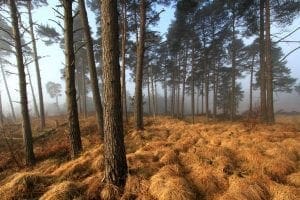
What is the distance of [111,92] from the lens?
543 cm

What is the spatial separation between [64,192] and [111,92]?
2.35 m

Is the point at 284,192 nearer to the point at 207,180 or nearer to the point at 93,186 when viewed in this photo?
the point at 207,180

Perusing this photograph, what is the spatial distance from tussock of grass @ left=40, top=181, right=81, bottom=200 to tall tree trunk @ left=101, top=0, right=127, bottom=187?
71 centimetres

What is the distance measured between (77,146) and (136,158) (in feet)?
9.06

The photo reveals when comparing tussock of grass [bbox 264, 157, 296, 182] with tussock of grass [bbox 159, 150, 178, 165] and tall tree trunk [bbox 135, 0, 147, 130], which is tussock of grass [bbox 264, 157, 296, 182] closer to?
tussock of grass [bbox 159, 150, 178, 165]

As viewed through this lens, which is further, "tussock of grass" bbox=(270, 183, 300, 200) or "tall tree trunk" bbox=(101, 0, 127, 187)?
"tall tree trunk" bbox=(101, 0, 127, 187)

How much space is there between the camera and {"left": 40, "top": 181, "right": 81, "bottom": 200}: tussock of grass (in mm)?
4875

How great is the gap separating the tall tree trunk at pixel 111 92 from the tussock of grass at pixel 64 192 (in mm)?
711

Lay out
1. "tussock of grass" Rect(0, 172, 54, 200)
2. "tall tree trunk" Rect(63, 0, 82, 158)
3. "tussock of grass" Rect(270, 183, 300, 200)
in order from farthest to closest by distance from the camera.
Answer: "tall tree trunk" Rect(63, 0, 82, 158) < "tussock of grass" Rect(0, 172, 54, 200) < "tussock of grass" Rect(270, 183, 300, 200)

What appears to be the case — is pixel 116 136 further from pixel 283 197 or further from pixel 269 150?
Result: pixel 269 150

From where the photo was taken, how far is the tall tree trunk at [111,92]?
214 inches

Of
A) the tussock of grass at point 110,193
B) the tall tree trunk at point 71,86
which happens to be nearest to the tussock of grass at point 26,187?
the tussock of grass at point 110,193

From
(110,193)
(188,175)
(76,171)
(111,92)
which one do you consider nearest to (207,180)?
(188,175)

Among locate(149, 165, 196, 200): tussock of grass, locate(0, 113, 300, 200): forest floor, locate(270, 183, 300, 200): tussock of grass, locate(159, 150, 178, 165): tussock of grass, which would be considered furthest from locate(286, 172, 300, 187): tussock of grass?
locate(159, 150, 178, 165): tussock of grass
